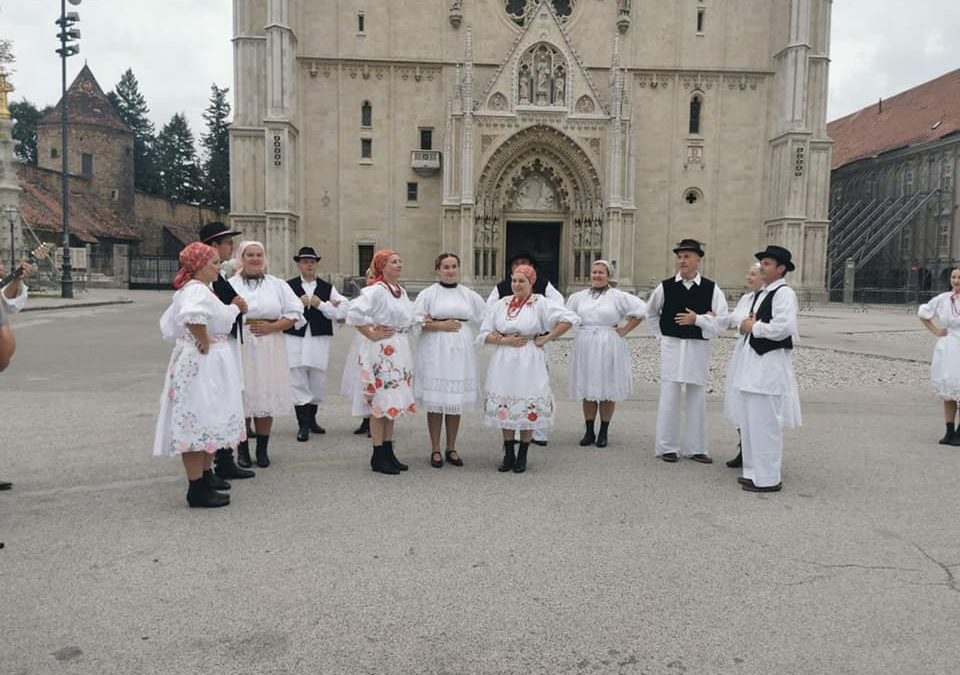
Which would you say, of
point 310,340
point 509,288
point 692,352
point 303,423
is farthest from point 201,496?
point 692,352

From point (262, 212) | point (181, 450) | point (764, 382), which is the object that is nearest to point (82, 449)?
point (181, 450)

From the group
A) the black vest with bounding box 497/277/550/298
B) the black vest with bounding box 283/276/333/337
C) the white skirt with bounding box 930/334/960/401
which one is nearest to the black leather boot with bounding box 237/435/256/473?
the black vest with bounding box 283/276/333/337

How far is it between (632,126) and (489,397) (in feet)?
96.3

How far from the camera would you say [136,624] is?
374cm

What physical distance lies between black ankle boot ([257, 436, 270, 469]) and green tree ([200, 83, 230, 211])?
66711 millimetres

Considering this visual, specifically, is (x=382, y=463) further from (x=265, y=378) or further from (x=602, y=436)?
(x=602, y=436)

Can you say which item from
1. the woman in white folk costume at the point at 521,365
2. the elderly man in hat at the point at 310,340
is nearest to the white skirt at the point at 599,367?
the woman in white folk costume at the point at 521,365

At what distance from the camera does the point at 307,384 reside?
8672 millimetres

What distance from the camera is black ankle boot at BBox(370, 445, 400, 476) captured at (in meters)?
6.83

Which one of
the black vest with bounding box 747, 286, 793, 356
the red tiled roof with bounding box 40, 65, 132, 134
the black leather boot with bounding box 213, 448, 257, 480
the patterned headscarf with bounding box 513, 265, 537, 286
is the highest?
the red tiled roof with bounding box 40, 65, 132, 134

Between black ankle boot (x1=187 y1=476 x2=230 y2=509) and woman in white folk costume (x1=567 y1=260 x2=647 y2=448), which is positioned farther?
woman in white folk costume (x1=567 y1=260 x2=647 y2=448)

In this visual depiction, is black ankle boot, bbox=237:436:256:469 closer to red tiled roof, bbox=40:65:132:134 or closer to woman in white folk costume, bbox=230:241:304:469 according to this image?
woman in white folk costume, bbox=230:241:304:469

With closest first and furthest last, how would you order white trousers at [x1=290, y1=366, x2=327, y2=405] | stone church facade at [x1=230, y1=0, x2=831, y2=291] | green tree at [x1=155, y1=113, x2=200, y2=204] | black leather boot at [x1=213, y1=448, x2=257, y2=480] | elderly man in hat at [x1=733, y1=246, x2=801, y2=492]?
elderly man in hat at [x1=733, y1=246, x2=801, y2=492], black leather boot at [x1=213, y1=448, x2=257, y2=480], white trousers at [x1=290, y1=366, x2=327, y2=405], stone church facade at [x1=230, y1=0, x2=831, y2=291], green tree at [x1=155, y1=113, x2=200, y2=204]

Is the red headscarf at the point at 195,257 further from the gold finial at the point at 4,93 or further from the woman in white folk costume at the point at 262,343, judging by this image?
the gold finial at the point at 4,93
